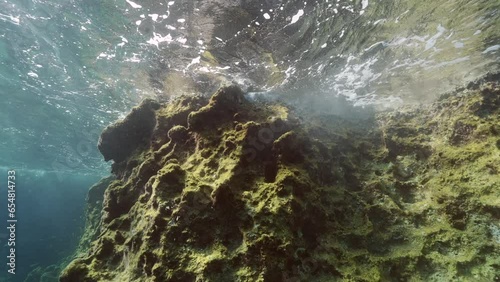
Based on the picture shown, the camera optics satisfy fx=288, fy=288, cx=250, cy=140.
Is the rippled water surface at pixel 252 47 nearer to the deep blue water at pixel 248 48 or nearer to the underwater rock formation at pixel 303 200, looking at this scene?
the deep blue water at pixel 248 48

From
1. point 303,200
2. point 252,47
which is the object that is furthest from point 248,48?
point 303,200

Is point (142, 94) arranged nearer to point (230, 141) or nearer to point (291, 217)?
point (230, 141)

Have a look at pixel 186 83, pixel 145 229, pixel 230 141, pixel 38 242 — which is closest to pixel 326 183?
pixel 230 141

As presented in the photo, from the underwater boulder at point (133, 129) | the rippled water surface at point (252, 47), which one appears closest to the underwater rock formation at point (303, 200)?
the underwater boulder at point (133, 129)

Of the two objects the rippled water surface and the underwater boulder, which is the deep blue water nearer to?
the rippled water surface

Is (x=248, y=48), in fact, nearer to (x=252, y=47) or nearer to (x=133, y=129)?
(x=252, y=47)
